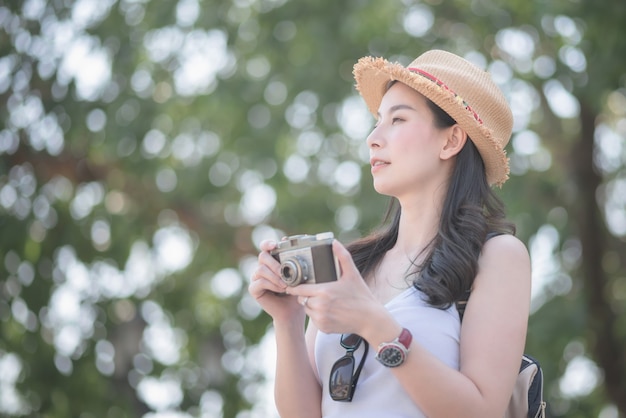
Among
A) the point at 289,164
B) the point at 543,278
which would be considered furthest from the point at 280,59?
the point at 543,278

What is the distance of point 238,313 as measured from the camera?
8594 millimetres

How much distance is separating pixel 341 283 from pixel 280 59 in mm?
5686

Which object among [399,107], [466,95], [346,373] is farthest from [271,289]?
[466,95]

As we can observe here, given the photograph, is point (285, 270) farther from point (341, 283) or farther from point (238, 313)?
point (238, 313)

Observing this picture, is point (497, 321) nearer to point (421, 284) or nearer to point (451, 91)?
point (421, 284)

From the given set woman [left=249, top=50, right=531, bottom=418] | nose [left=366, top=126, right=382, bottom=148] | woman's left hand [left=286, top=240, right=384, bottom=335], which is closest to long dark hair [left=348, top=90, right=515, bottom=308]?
woman [left=249, top=50, right=531, bottom=418]

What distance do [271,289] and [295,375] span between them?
26cm

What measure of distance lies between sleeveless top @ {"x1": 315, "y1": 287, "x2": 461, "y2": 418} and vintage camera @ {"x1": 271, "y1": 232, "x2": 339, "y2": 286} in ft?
0.84

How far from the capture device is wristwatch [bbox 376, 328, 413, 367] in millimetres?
2115

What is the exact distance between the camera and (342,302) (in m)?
2.12

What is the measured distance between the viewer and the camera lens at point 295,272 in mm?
2178

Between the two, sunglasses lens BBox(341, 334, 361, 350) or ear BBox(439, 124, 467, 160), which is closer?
sunglasses lens BBox(341, 334, 361, 350)

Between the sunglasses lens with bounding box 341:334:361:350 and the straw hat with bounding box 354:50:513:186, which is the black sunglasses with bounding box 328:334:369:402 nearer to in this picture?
the sunglasses lens with bounding box 341:334:361:350

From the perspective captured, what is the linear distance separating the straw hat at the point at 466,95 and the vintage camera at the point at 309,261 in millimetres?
565
